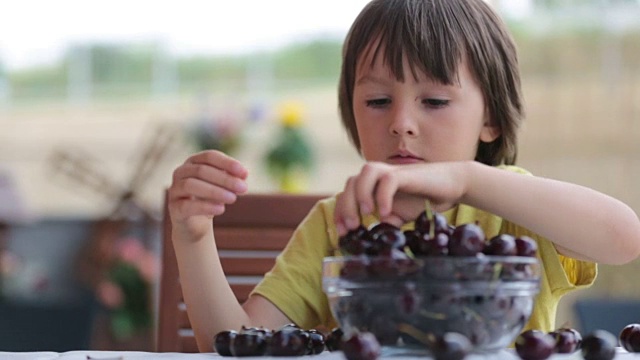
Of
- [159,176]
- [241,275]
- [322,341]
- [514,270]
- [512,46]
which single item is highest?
[512,46]

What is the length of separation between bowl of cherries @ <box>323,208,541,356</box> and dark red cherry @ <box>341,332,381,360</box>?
0.04 meters

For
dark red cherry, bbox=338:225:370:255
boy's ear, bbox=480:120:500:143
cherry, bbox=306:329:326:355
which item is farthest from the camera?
boy's ear, bbox=480:120:500:143

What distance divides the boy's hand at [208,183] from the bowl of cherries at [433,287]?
0.23m

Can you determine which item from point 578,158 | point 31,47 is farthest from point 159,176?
point 578,158

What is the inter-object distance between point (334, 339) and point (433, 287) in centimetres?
21

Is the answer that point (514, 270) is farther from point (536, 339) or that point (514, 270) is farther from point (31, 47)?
point (31, 47)

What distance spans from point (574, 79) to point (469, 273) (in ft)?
14.5

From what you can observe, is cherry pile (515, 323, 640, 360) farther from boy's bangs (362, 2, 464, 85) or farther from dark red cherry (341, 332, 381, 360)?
boy's bangs (362, 2, 464, 85)

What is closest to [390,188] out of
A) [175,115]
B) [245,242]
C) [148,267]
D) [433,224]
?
[433,224]

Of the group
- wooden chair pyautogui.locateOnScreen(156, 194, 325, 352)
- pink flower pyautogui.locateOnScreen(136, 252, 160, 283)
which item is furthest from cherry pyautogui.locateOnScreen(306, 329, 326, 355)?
pink flower pyautogui.locateOnScreen(136, 252, 160, 283)

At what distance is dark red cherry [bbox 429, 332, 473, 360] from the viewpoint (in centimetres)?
74

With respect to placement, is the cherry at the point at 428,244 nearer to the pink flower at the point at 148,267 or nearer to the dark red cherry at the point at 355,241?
the dark red cherry at the point at 355,241

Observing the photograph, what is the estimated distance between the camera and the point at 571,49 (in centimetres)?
511

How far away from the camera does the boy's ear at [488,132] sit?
1378 millimetres
